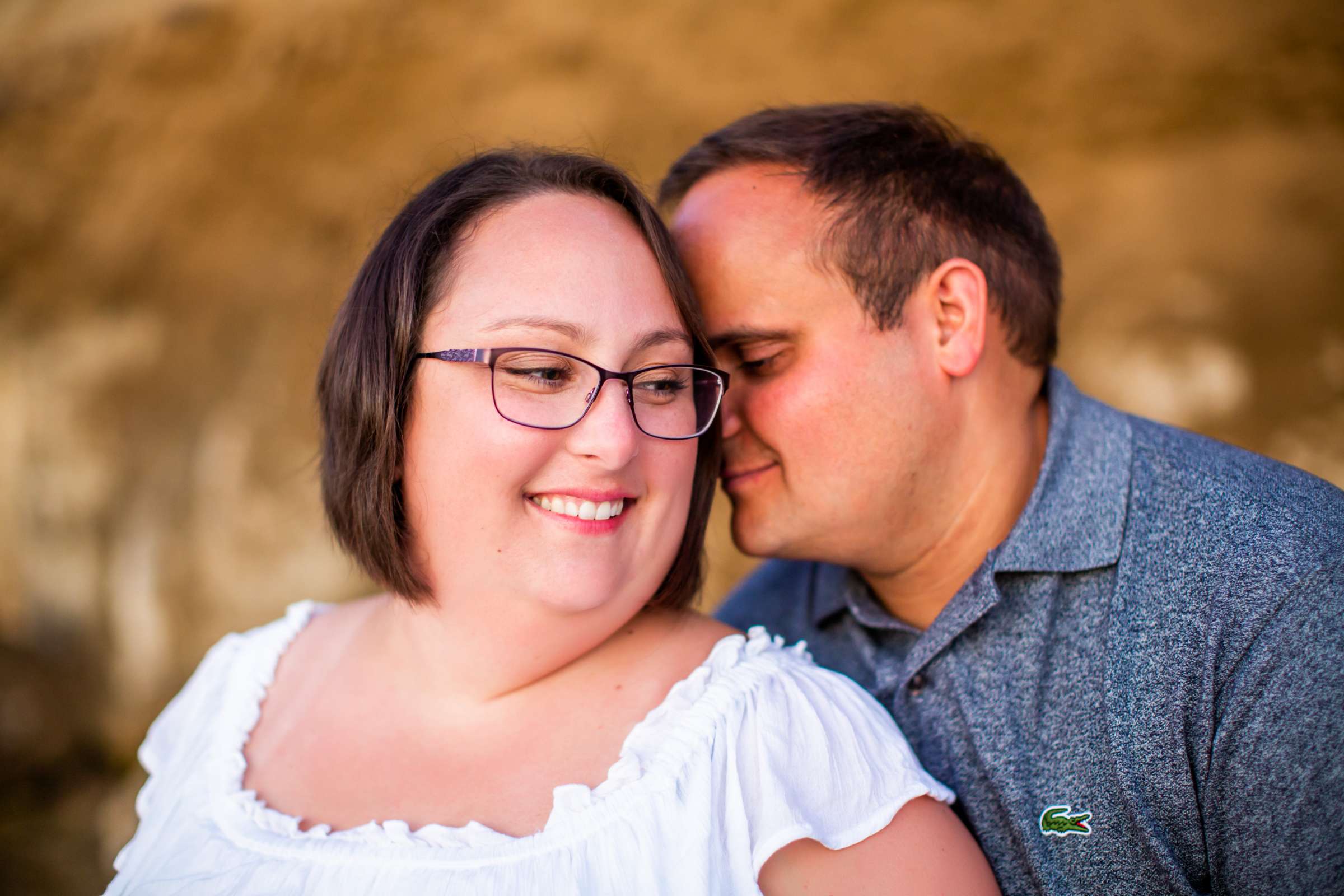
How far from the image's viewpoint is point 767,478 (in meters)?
2.05

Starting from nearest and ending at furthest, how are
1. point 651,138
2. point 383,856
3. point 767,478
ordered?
1. point 383,856
2. point 767,478
3. point 651,138

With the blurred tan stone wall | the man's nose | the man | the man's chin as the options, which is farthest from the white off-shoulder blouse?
the blurred tan stone wall

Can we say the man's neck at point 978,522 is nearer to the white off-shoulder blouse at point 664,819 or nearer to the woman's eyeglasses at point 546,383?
the white off-shoulder blouse at point 664,819

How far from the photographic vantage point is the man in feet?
4.91

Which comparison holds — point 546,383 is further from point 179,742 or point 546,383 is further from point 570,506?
point 179,742

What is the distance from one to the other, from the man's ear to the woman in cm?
60

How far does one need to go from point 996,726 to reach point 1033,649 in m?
0.15

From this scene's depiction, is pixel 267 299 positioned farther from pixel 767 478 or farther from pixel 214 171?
pixel 767 478

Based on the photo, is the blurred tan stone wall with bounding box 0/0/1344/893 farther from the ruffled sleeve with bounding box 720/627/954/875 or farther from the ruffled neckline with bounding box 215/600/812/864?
the ruffled sleeve with bounding box 720/627/954/875

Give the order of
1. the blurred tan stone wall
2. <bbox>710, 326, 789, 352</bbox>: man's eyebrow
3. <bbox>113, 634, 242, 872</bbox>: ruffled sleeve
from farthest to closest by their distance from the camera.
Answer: the blurred tan stone wall, <bbox>710, 326, 789, 352</bbox>: man's eyebrow, <bbox>113, 634, 242, 872</bbox>: ruffled sleeve

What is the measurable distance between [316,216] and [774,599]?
13.0ft

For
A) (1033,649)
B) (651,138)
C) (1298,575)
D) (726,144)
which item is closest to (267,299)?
(651,138)

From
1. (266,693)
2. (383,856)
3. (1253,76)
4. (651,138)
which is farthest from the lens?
(651,138)

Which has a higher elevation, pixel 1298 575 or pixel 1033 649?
pixel 1298 575
